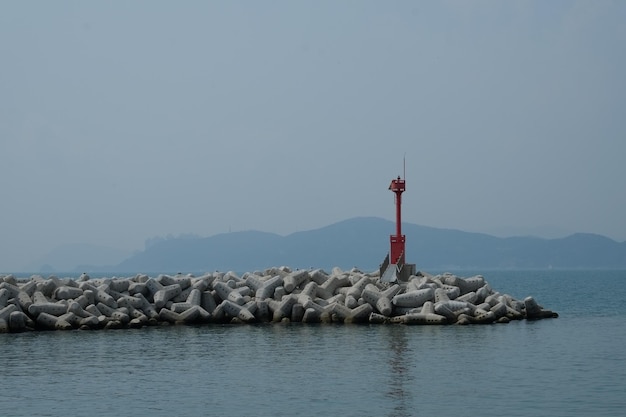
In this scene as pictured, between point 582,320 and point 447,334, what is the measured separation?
11.5 metres

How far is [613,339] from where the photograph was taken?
105 ft

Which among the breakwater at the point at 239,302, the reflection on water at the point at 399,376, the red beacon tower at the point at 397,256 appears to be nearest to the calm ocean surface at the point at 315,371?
the reflection on water at the point at 399,376

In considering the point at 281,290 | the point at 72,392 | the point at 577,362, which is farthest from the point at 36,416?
the point at 281,290

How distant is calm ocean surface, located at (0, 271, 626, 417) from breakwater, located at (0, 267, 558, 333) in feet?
2.85

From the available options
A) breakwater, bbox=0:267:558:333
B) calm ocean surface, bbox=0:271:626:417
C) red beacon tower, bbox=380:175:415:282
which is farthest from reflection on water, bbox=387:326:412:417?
red beacon tower, bbox=380:175:415:282

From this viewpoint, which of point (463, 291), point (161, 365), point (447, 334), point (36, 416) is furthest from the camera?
point (463, 291)

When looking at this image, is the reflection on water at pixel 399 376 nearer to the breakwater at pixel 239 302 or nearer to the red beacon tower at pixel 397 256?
the breakwater at pixel 239 302

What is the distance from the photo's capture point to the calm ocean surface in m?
19.4

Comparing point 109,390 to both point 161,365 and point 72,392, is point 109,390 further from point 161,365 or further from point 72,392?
→ point 161,365

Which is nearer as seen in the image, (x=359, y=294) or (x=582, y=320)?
(x=359, y=294)

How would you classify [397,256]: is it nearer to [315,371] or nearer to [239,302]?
[239,302]

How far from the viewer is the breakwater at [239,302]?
108 ft

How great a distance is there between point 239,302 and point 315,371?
12.1m

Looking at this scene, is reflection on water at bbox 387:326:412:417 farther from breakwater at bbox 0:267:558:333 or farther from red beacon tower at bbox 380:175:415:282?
red beacon tower at bbox 380:175:415:282
